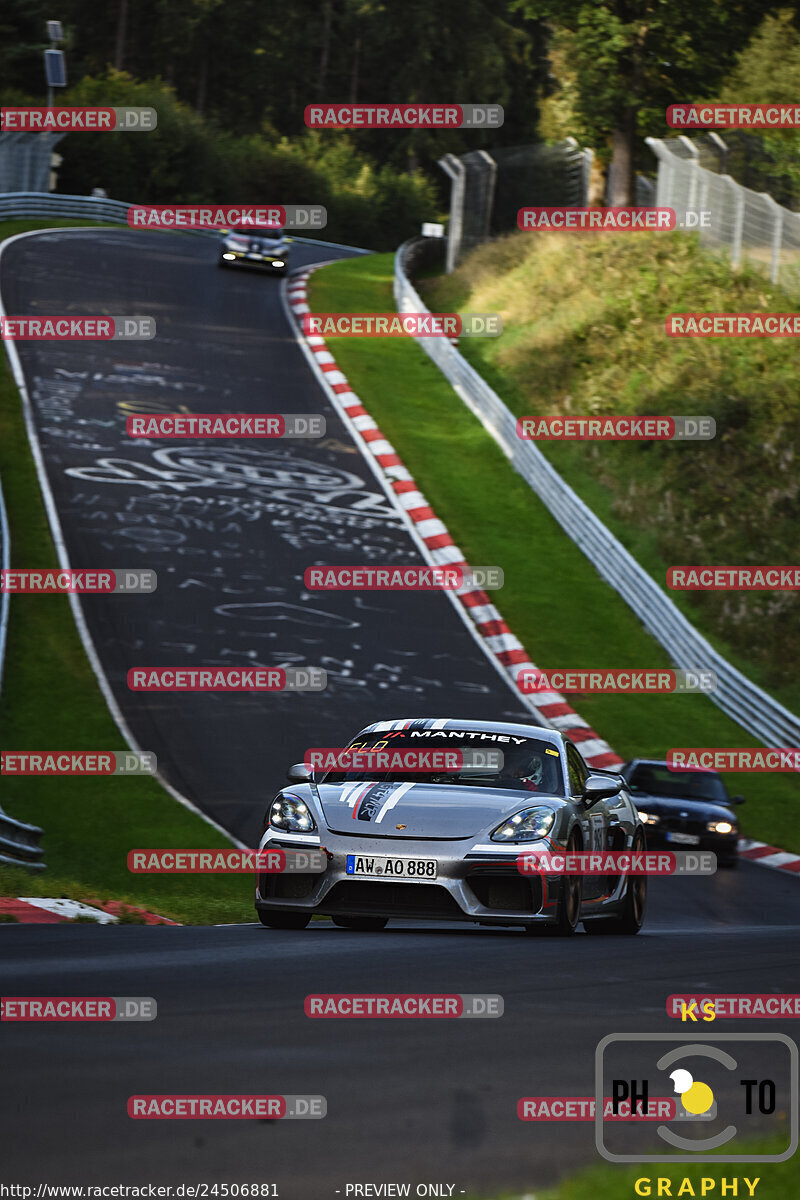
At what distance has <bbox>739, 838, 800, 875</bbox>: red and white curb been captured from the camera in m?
17.3

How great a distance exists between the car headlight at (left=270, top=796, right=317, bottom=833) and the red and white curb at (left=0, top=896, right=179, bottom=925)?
1.08m

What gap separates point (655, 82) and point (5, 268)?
1590cm

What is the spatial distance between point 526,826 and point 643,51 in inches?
1364

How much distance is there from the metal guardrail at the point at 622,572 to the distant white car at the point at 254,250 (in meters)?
11.6

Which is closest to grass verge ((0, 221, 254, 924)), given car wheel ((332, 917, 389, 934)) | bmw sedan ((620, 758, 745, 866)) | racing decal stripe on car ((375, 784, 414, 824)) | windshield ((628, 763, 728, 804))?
car wheel ((332, 917, 389, 934))

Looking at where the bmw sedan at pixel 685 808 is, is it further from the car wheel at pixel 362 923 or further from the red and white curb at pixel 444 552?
the car wheel at pixel 362 923

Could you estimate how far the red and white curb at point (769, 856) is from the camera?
17.3 meters

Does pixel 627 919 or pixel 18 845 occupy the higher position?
pixel 627 919

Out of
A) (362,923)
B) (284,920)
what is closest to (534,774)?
(362,923)

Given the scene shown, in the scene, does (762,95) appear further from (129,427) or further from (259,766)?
(259,766)

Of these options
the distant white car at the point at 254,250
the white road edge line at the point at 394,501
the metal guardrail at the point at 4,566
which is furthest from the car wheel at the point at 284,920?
the distant white car at the point at 254,250

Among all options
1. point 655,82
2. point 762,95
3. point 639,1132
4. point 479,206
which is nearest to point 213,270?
point 479,206

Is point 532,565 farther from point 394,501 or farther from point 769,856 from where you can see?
point 769,856

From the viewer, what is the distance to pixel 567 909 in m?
9.41
